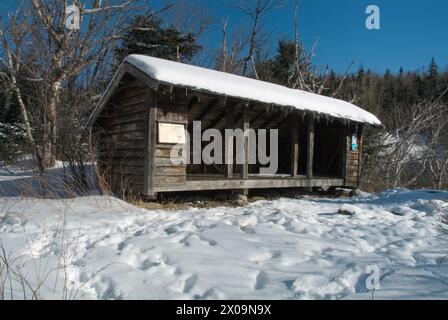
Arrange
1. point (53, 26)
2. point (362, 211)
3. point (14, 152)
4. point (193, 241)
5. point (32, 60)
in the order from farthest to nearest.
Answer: point (14, 152) < point (53, 26) < point (32, 60) < point (362, 211) < point (193, 241)

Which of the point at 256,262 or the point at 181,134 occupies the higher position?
the point at 181,134

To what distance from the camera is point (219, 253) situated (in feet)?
13.0

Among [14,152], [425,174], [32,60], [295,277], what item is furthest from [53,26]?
[425,174]

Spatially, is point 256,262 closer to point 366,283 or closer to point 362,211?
point 366,283

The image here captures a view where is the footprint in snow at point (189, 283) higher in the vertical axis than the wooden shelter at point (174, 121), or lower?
lower

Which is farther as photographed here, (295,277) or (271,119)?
(271,119)

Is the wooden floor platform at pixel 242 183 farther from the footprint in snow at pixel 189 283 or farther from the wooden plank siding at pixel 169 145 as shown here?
the footprint in snow at pixel 189 283

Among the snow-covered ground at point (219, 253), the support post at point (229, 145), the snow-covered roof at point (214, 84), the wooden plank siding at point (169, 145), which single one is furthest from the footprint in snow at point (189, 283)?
the support post at point (229, 145)

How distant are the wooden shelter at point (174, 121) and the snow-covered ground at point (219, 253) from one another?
1.42m

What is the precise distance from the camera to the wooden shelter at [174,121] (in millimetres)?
7051

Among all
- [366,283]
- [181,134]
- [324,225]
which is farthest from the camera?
[181,134]

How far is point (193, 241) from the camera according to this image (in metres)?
4.38
